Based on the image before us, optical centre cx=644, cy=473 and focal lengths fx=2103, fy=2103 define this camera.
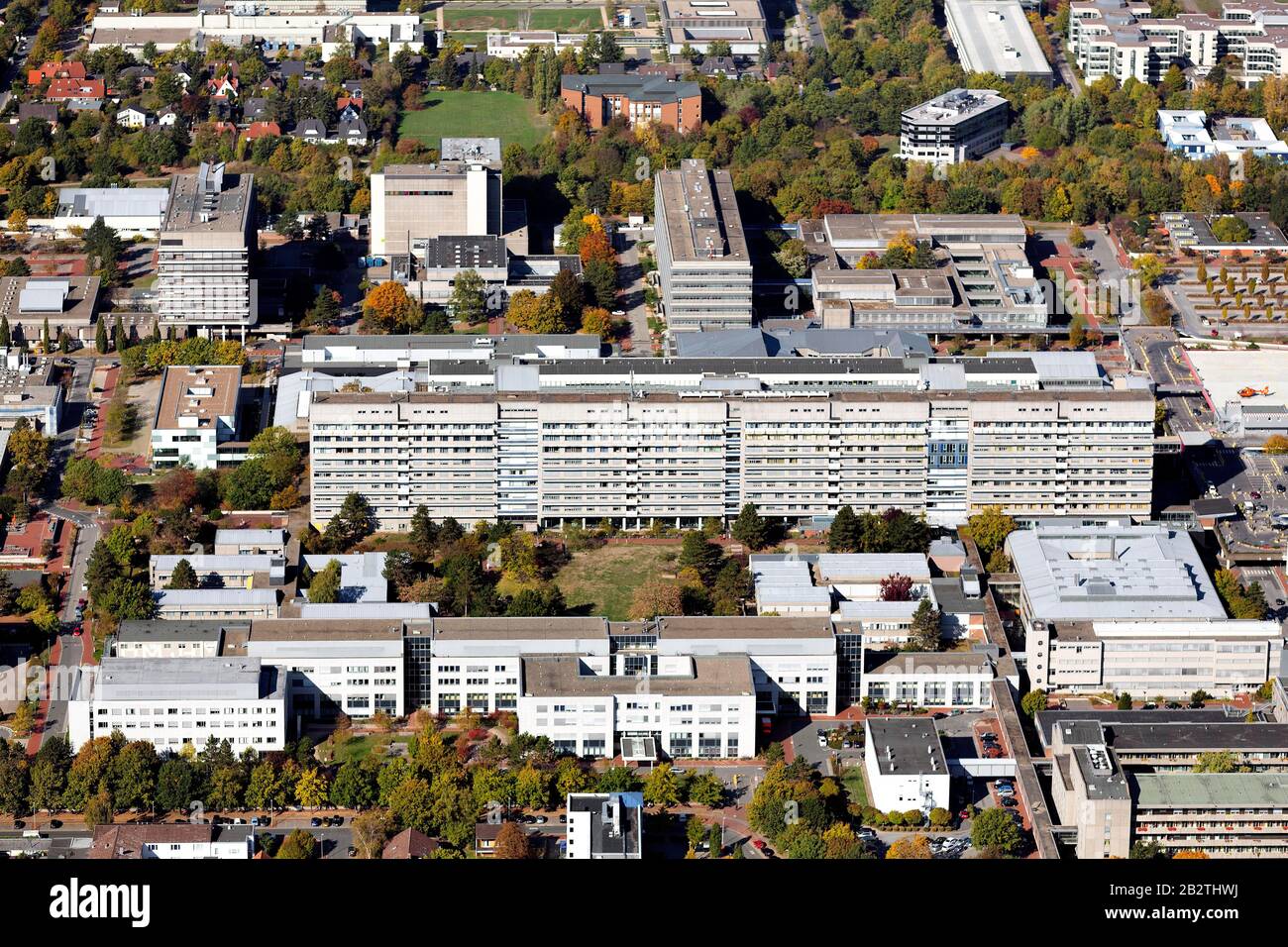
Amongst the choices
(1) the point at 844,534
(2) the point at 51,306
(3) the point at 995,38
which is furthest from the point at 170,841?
(3) the point at 995,38

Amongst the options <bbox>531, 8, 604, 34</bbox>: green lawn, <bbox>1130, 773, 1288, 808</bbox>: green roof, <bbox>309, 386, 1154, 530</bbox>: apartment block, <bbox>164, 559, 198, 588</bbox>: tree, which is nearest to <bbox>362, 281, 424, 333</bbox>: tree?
<bbox>309, 386, 1154, 530</bbox>: apartment block

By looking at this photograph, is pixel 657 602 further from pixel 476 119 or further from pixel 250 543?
pixel 476 119

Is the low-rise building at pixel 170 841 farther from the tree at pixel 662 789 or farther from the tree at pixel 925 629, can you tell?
the tree at pixel 925 629

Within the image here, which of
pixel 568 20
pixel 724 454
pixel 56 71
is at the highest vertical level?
pixel 724 454

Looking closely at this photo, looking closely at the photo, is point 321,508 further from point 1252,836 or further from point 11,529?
point 1252,836

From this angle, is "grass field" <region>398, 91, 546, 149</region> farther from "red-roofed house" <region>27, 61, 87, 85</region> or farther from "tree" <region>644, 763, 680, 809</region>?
"tree" <region>644, 763, 680, 809</region>
